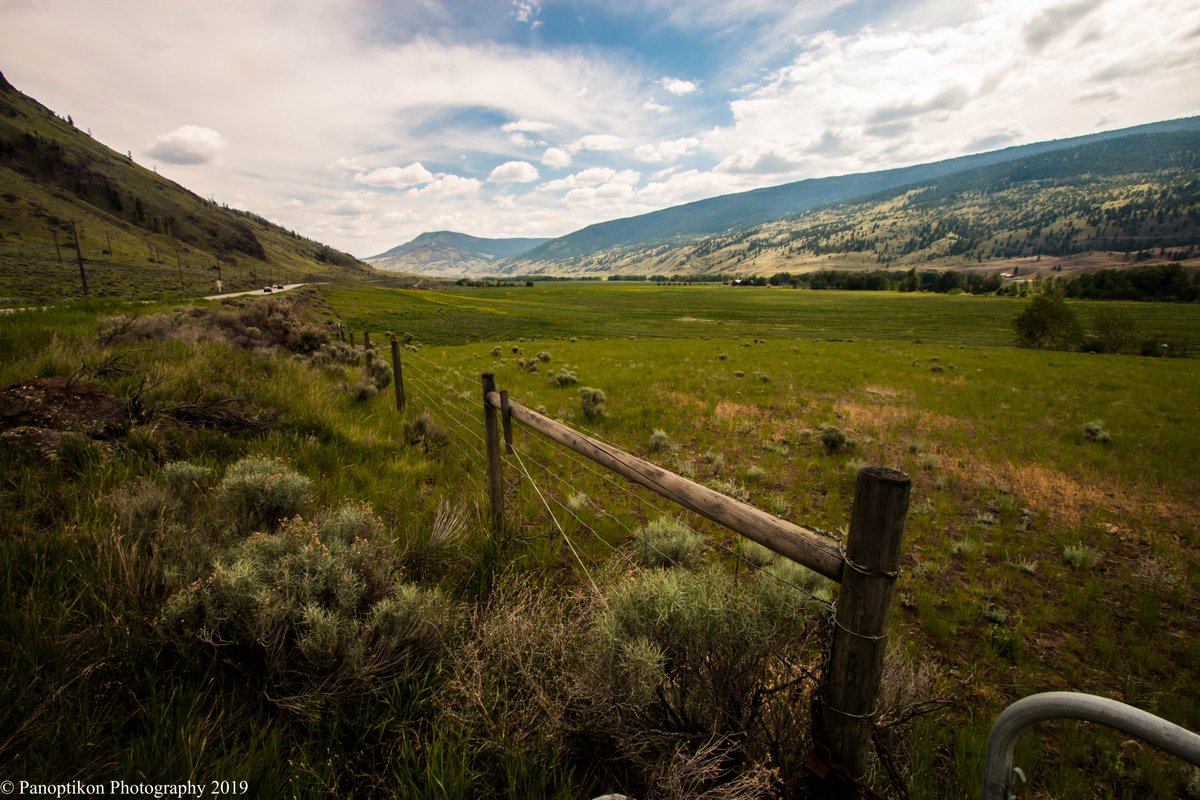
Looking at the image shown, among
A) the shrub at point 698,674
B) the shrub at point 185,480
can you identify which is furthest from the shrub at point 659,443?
the shrub at point 185,480

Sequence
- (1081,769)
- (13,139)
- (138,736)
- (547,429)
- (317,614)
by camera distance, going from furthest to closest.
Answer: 1. (13,139)
2. (547,429)
3. (1081,769)
4. (317,614)
5. (138,736)

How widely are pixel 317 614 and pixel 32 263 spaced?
257ft

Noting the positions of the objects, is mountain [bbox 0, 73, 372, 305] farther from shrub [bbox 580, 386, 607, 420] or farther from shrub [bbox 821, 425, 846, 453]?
shrub [bbox 821, 425, 846, 453]

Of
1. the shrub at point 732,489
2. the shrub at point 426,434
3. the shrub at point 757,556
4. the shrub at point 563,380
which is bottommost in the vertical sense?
the shrub at point 732,489

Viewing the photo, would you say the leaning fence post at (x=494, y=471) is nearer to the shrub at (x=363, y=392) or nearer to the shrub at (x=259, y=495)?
the shrub at (x=259, y=495)

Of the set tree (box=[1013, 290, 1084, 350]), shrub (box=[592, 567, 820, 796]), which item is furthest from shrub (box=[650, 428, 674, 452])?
tree (box=[1013, 290, 1084, 350])

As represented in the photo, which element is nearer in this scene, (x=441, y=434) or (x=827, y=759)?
(x=827, y=759)

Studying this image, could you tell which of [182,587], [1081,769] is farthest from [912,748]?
[182,587]

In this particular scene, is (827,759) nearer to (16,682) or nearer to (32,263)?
(16,682)

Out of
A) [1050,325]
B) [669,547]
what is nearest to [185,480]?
[669,547]

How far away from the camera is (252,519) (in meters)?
3.63

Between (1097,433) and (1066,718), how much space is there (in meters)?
17.5

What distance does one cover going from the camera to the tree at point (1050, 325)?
127 ft

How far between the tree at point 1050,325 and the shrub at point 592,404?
45497mm
